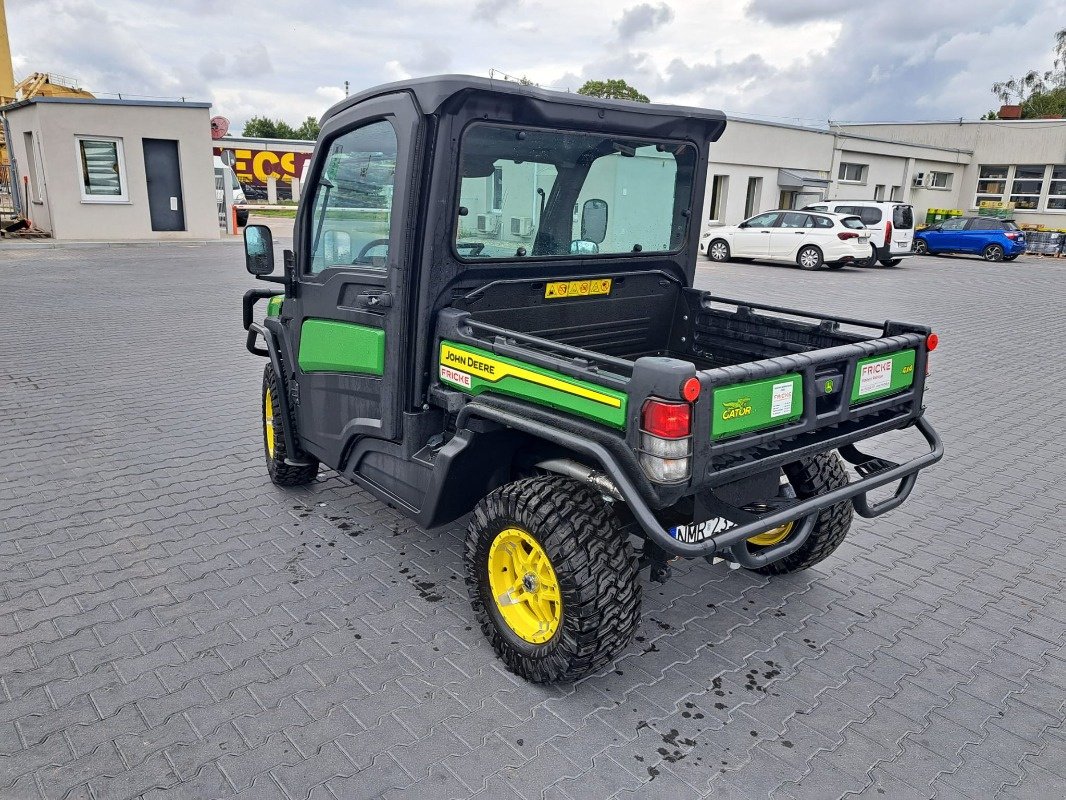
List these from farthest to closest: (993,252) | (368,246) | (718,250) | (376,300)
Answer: (993,252) < (718,250) < (368,246) < (376,300)

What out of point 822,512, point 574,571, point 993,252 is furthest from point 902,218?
point 574,571

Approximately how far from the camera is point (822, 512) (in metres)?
3.72

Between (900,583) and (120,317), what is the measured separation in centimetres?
1018

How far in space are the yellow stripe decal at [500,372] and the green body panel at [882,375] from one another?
1173 mm

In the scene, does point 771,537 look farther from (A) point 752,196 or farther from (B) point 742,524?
(A) point 752,196

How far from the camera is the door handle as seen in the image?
3412 mm

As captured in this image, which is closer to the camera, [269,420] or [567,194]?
[567,194]

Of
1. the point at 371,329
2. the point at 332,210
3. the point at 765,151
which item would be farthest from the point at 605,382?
the point at 765,151

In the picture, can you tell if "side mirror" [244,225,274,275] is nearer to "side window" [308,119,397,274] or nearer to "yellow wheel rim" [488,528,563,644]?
"side window" [308,119,397,274]

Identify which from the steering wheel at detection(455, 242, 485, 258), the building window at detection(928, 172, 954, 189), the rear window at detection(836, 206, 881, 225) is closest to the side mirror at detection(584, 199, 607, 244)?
the steering wheel at detection(455, 242, 485, 258)

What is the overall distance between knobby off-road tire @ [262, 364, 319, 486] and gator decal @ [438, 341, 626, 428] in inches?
64.9

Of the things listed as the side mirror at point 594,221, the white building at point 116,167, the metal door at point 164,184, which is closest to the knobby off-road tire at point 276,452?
the side mirror at point 594,221

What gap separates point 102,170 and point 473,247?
19.9 meters

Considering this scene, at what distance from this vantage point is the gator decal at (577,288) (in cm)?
378
